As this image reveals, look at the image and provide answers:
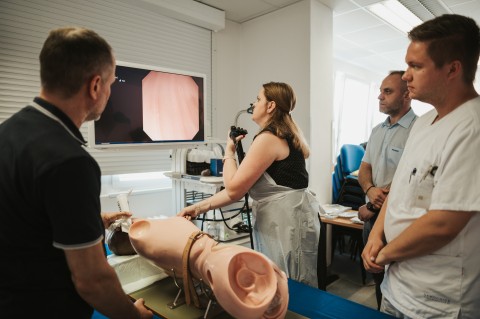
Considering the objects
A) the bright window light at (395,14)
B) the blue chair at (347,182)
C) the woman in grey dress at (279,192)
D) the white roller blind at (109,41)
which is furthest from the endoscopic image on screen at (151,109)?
the bright window light at (395,14)

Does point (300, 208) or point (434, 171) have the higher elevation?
point (434, 171)

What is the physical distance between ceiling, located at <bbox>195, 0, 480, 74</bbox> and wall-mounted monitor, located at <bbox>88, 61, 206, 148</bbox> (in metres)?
1.46

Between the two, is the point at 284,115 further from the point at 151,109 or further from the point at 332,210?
the point at 332,210

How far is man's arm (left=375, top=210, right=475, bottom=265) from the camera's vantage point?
3.14 feet

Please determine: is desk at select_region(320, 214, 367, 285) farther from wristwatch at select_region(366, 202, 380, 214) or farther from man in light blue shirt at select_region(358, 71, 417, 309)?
wristwatch at select_region(366, 202, 380, 214)

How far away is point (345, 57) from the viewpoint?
5.84m

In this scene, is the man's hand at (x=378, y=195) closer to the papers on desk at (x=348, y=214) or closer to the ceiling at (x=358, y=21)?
the papers on desk at (x=348, y=214)

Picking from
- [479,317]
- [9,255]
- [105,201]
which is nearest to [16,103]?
[105,201]

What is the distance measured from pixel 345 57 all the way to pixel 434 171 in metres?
5.34

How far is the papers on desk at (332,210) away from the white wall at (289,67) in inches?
4.8

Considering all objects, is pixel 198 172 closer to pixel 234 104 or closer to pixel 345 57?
pixel 234 104

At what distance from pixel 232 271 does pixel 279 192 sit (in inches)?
35.7

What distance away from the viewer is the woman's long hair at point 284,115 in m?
1.73

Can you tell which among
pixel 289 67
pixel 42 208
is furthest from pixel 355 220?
pixel 42 208
